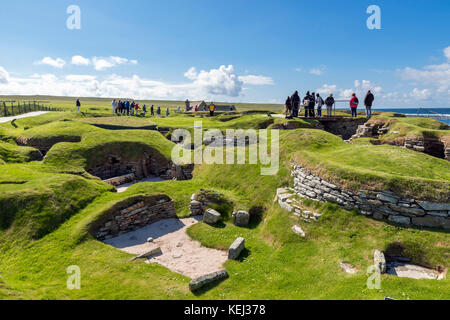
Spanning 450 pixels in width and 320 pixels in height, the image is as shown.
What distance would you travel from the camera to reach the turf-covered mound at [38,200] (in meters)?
11.7

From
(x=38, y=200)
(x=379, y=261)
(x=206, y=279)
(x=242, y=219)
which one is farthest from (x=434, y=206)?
(x=38, y=200)

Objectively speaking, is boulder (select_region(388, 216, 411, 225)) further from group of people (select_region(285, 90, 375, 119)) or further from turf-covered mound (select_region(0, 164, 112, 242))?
group of people (select_region(285, 90, 375, 119))

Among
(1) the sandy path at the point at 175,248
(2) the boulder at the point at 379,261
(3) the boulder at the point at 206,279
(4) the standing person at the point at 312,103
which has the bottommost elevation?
(1) the sandy path at the point at 175,248

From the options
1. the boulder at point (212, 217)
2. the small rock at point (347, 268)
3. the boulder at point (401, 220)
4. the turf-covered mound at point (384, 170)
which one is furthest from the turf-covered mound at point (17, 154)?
the boulder at point (401, 220)

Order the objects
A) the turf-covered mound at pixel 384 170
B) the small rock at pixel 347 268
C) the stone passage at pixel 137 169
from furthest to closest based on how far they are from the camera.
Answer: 1. the stone passage at pixel 137 169
2. the turf-covered mound at pixel 384 170
3. the small rock at pixel 347 268

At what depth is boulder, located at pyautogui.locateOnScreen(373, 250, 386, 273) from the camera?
852 cm

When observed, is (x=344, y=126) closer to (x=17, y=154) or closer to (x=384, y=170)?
(x=384, y=170)

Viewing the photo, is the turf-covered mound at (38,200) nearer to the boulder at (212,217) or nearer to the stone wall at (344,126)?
the boulder at (212,217)

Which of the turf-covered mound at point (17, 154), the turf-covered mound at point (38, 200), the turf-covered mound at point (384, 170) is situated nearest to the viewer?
the turf-covered mound at point (384, 170)

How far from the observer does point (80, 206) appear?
13758mm

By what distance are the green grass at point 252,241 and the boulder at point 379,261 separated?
0.90 feet

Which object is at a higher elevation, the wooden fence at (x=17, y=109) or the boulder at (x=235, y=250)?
the wooden fence at (x=17, y=109)
